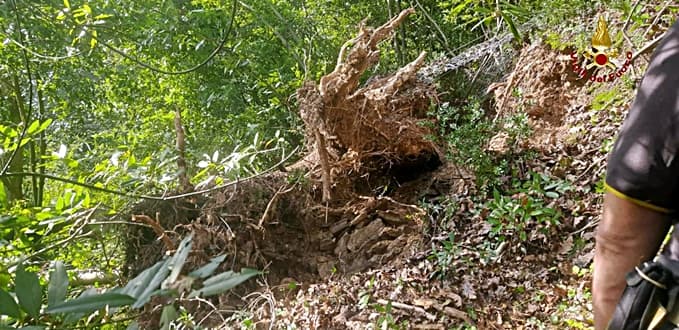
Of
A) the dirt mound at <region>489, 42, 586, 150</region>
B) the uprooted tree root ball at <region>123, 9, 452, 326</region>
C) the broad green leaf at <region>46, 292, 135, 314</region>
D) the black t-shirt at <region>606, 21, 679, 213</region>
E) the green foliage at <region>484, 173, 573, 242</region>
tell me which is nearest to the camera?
the broad green leaf at <region>46, 292, 135, 314</region>

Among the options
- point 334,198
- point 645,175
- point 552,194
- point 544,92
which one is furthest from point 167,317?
point 544,92

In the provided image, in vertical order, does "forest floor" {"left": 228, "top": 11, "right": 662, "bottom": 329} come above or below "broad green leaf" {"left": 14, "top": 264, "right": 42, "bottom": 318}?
below

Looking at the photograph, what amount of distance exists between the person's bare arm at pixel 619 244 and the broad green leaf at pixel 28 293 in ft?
3.16

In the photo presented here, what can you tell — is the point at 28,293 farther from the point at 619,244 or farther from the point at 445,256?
the point at 445,256

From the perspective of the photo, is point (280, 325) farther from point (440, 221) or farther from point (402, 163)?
point (402, 163)

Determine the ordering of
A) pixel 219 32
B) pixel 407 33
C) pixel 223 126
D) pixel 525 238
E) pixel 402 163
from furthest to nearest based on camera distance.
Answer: pixel 407 33 → pixel 223 126 → pixel 219 32 → pixel 402 163 → pixel 525 238

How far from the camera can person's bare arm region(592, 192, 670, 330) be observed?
0.95 metres

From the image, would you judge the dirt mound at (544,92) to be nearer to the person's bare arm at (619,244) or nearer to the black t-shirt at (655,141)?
the person's bare arm at (619,244)

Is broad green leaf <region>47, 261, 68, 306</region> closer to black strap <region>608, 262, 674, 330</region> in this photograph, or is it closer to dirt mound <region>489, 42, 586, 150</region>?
black strap <region>608, 262, 674, 330</region>

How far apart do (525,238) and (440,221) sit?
571 mm

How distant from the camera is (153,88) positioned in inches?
214

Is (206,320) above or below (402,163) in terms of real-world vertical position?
below

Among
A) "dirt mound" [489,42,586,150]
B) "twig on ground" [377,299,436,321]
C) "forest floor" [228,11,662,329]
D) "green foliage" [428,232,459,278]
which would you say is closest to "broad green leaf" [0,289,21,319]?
"forest floor" [228,11,662,329]

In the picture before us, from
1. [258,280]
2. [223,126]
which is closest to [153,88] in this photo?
[223,126]
